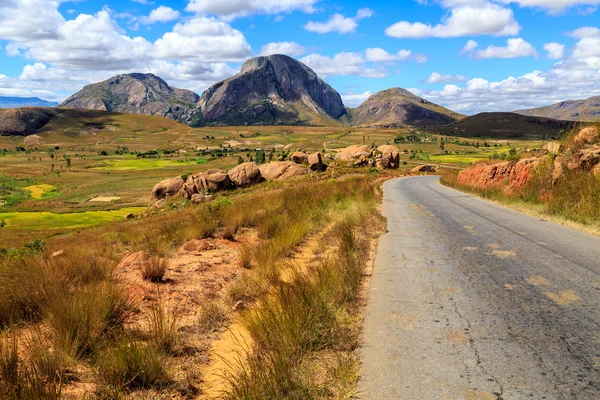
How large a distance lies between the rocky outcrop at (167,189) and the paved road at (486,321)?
47.0 meters

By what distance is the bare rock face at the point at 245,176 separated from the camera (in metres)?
47.4

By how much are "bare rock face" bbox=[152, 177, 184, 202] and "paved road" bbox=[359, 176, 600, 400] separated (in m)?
47.0

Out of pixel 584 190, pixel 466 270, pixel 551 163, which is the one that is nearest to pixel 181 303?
pixel 466 270

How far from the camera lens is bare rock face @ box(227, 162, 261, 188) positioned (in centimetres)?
4738

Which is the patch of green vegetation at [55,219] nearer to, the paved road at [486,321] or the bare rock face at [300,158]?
the bare rock face at [300,158]

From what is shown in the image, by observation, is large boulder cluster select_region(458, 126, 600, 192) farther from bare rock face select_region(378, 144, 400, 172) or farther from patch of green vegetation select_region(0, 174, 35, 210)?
patch of green vegetation select_region(0, 174, 35, 210)

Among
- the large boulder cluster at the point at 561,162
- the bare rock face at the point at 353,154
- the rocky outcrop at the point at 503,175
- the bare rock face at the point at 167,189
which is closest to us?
the large boulder cluster at the point at 561,162

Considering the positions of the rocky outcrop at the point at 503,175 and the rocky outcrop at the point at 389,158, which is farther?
the rocky outcrop at the point at 389,158

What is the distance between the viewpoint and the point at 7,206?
2657 inches

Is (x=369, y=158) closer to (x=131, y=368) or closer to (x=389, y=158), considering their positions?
(x=389, y=158)

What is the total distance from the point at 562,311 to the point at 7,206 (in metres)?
85.0

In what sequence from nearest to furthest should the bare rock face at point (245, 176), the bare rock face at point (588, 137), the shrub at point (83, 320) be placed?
the shrub at point (83, 320), the bare rock face at point (588, 137), the bare rock face at point (245, 176)

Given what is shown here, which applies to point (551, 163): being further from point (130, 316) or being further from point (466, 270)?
point (130, 316)

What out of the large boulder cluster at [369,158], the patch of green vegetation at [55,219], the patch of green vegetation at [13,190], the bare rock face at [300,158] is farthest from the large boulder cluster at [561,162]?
the patch of green vegetation at [13,190]
